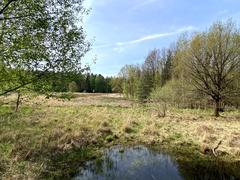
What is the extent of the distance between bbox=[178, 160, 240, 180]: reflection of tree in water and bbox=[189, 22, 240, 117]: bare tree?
670 inches

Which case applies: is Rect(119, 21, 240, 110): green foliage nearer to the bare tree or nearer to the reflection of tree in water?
the bare tree

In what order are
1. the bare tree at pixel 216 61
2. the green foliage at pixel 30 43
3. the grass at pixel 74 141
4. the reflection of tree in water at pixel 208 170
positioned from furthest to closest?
the bare tree at pixel 216 61, the reflection of tree in water at pixel 208 170, the grass at pixel 74 141, the green foliage at pixel 30 43

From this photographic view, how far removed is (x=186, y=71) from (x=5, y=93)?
81.9 feet

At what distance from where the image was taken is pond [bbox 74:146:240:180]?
10.7 meters

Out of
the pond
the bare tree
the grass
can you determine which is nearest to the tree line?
the bare tree

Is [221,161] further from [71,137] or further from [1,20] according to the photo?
[1,20]

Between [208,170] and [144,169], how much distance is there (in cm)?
286

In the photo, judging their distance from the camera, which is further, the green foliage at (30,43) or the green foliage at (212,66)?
the green foliage at (212,66)

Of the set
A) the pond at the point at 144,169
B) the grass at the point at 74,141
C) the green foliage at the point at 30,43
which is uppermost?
the green foliage at the point at 30,43

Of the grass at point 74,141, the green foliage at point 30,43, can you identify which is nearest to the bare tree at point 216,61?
the grass at point 74,141

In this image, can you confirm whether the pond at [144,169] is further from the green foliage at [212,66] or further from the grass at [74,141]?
the green foliage at [212,66]

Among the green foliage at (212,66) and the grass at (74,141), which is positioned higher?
the green foliage at (212,66)

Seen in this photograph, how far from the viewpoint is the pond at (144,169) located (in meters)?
10.7

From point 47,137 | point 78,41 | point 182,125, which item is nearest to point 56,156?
point 47,137
